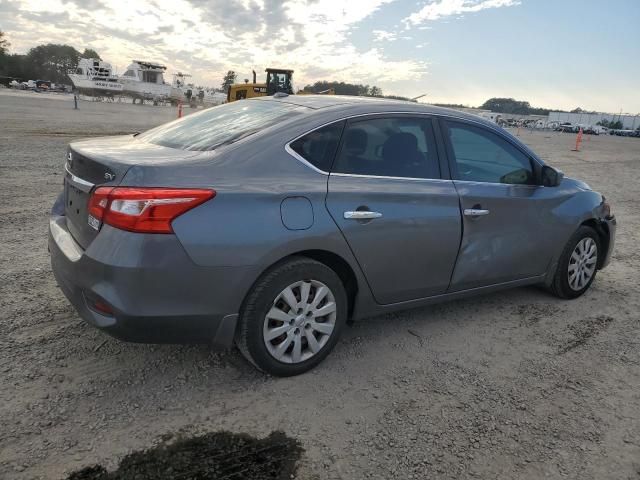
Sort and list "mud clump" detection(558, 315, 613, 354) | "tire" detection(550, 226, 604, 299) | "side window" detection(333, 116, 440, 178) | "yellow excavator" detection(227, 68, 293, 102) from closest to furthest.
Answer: "side window" detection(333, 116, 440, 178) → "mud clump" detection(558, 315, 613, 354) → "tire" detection(550, 226, 604, 299) → "yellow excavator" detection(227, 68, 293, 102)

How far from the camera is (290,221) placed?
2895mm

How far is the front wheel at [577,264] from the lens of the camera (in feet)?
15.2

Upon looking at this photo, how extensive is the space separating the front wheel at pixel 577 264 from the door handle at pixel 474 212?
1259mm

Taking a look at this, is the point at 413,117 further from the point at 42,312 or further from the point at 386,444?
the point at 42,312

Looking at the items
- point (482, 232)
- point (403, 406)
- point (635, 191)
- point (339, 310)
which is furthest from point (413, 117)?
point (635, 191)

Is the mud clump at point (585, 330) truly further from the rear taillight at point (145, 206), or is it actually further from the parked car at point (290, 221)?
the rear taillight at point (145, 206)

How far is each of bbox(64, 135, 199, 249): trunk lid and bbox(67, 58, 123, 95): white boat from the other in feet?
229

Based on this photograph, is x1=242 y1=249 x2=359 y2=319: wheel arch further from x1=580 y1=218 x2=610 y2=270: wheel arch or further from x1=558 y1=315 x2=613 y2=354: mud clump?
x1=580 y1=218 x2=610 y2=270: wheel arch

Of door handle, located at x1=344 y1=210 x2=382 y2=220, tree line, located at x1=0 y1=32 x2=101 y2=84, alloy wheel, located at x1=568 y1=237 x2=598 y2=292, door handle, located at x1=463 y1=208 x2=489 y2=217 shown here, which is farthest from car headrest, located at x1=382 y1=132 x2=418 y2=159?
tree line, located at x1=0 y1=32 x2=101 y2=84

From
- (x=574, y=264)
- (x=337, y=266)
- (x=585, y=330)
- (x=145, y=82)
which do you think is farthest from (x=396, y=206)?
(x=145, y=82)

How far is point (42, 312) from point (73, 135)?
532 inches

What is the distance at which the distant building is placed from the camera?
12231 cm

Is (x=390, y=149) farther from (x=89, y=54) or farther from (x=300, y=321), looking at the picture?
(x=89, y=54)

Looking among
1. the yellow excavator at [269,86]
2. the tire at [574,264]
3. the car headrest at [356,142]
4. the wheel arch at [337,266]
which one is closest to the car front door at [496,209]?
the tire at [574,264]
